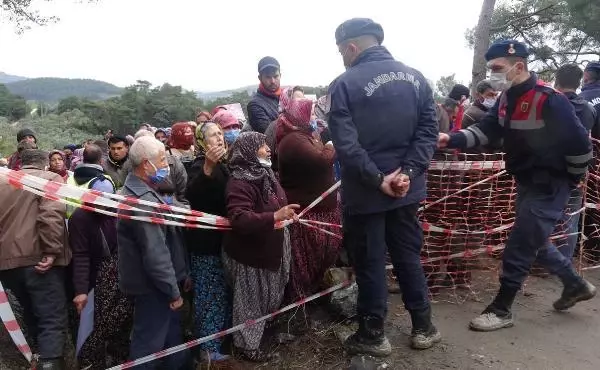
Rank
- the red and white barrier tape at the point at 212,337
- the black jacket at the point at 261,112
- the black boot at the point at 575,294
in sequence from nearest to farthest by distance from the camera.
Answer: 1. the red and white barrier tape at the point at 212,337
2. the black boot at the point at 575,294
3. the black jacket at the point at 261,112

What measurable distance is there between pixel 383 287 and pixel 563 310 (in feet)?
5.95

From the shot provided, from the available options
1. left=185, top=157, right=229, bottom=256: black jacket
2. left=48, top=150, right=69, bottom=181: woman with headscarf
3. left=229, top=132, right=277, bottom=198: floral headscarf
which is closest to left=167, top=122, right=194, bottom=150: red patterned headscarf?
left=185, top=157, right=229, bottom=256: black jacket

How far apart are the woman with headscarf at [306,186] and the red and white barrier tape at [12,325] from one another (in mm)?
1948

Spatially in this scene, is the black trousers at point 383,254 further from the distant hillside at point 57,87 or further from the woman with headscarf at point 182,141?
the distant hillside at point 57,87

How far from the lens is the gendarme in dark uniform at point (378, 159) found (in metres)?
2.80

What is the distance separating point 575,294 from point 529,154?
4.12 feet

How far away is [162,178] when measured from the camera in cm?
291

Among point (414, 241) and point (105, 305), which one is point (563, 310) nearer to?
point (414, 241)

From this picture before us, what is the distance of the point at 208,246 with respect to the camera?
337 centimetres

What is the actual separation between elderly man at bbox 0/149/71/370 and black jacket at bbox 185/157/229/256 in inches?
35.5

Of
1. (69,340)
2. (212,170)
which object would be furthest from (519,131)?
(69,340)

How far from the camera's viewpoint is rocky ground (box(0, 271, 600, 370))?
2971 mm

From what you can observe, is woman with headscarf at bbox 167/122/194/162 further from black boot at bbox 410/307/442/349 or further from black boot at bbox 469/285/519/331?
black boot at bbox 469/285/519/331

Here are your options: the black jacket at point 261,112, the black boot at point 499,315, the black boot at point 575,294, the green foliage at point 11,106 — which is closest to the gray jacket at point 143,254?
the black jacket at point 261,112
